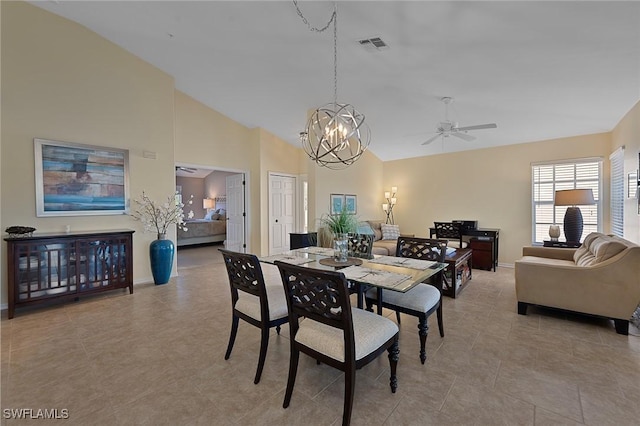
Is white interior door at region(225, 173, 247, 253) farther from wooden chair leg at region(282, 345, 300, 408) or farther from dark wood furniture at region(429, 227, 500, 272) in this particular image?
wooden chair leg at region(282, 345, 300, 408)

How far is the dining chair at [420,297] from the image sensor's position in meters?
2.24

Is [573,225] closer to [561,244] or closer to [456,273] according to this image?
[561,244]

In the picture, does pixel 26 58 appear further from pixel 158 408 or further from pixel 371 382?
pixel 371 382

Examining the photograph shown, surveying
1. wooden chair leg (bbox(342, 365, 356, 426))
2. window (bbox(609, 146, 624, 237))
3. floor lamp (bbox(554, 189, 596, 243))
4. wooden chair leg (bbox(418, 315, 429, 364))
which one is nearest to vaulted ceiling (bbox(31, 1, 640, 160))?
window (bbox(609, 146, 624, 237))

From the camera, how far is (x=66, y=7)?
3514mm

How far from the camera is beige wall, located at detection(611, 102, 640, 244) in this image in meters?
3.47

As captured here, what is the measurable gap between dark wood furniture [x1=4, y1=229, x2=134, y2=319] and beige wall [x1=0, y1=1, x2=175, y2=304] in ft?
1.47

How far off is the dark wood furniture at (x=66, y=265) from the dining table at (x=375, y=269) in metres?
2.55

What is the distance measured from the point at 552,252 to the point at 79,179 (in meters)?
6.61

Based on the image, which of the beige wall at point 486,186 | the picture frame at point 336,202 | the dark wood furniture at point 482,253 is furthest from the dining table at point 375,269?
the beige wall at point 486,186

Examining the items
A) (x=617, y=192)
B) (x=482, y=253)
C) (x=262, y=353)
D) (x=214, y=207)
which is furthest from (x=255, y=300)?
(x=214, y=207)

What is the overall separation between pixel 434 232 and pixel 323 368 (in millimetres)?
5007

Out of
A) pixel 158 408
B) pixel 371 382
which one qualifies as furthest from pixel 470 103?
pixel 158 408

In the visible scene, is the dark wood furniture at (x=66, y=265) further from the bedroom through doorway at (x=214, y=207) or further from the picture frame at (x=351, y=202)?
the picture frame at (x=351, y=202)
